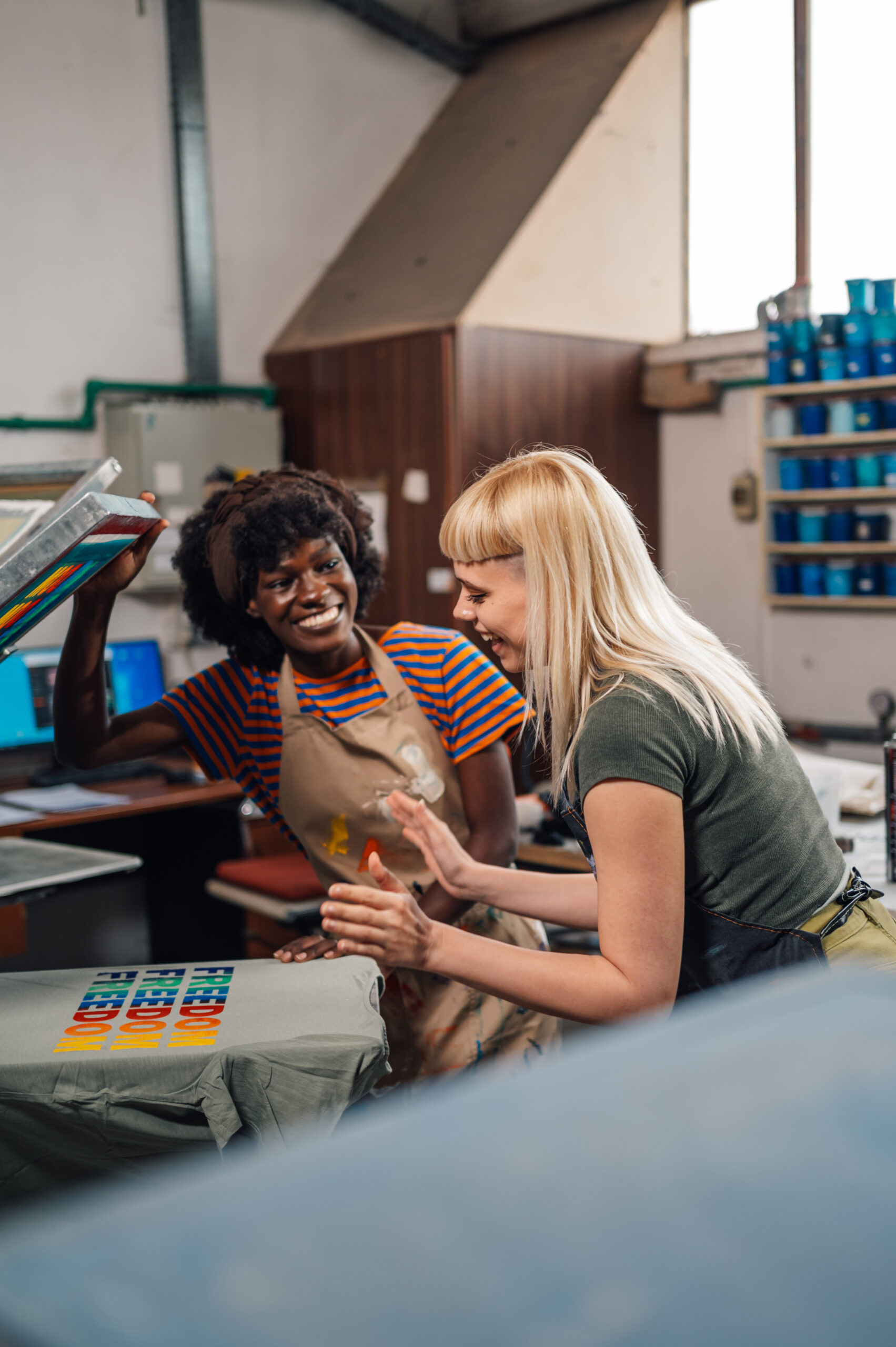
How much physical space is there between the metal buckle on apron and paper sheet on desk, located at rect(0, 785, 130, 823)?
247cm

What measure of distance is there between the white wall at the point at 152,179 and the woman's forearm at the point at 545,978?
314 centimetres

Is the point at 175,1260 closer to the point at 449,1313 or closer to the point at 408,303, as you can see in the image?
the point at 449,1313

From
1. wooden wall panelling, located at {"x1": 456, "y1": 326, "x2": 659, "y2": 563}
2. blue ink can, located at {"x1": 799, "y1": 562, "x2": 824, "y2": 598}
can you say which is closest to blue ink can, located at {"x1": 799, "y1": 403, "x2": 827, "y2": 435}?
blue ink can, located at {"x1": 799, "y1": 562, "x2": 824, "y2": 598}

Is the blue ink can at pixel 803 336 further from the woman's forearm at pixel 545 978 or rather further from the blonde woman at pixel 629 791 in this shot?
the woman's forearm at pixel 545 978

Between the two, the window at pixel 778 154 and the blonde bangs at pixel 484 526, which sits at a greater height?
the window at pixel 778 154

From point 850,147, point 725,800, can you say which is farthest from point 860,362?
point 725,800

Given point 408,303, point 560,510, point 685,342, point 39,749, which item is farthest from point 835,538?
point 560,510

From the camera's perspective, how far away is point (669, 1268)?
0.95ft

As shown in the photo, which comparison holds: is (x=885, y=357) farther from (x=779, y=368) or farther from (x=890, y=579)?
(x=890, y=579)

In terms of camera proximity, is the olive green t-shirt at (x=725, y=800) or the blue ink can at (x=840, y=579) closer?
the olive green t-shirt at (x=725, y=800)

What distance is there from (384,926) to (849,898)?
0.53 metres

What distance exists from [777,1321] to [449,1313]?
0.07m

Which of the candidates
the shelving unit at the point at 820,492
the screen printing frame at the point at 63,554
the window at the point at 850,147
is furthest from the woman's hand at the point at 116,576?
the window at the point at 850,147

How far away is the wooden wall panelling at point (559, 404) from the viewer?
429 cm
